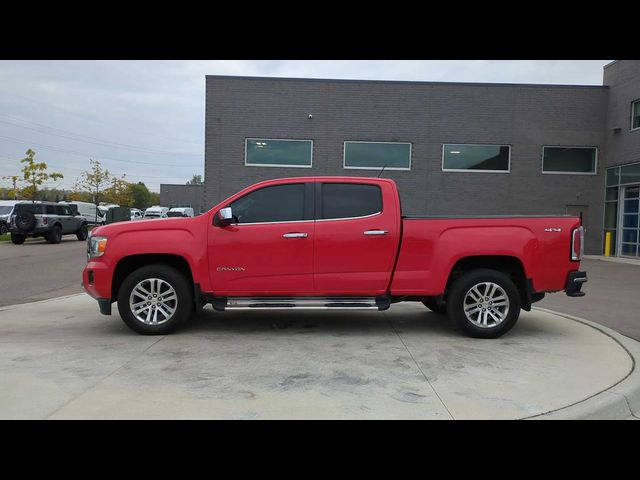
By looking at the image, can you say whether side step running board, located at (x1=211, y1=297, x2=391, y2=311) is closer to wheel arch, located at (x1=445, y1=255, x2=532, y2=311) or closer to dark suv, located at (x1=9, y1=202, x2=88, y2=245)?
wheel arch, located at (x1=445, y1=255, x2=532, y2=311)

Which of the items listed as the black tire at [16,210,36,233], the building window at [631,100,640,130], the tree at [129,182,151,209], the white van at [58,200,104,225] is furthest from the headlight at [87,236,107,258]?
the tree at [129,182,151,209]

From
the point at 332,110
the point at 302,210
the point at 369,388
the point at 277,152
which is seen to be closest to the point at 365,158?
the point at 332,110

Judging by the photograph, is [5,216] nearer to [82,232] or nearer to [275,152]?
[82,232]

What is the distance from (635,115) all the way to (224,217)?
68.8 ft

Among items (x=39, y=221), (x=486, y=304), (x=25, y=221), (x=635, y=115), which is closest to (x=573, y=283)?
(x=486, y=304)

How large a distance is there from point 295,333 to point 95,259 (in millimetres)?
2670

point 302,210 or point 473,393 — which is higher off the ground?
point 302,210

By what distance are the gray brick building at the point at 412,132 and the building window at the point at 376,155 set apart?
4 cm

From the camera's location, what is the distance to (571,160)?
74.6 ft

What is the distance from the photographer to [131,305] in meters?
6.21

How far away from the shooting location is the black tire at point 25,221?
2352 cm

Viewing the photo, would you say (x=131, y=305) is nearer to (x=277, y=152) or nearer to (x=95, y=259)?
(x=95, y=259)

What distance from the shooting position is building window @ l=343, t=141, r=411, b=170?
2202cm

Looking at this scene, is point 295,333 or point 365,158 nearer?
point 295,333
